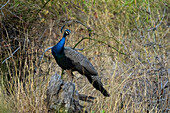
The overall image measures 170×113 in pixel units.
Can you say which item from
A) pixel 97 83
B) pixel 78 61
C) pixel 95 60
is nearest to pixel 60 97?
pixel 97 83

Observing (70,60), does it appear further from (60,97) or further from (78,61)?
(60,97)

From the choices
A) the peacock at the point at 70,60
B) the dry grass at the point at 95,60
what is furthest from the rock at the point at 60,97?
the peacock at the point at 70,60

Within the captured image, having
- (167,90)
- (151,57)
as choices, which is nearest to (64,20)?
(151,57)

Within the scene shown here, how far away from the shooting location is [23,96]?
130 inches

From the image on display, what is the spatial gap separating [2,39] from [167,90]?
280 centimetres

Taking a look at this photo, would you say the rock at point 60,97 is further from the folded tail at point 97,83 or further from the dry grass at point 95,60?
the folded tail at point 97,83

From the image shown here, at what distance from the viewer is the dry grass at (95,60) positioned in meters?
3.53

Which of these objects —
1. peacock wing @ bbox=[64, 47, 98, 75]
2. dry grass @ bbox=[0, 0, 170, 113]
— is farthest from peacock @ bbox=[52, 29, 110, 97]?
dry grass @ bbox=[0, 0, 170, 113]

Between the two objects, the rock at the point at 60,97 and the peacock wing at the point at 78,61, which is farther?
the peacock wing at the point at 78,61

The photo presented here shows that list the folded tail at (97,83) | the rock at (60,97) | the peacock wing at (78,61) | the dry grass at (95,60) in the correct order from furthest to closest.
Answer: the peacock wing at (78,61) < the folded tail at (97,83) < the dry grass at (95,60) < the rock at (60,97)

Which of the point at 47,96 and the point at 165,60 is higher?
the point at 165,60

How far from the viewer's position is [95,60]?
5.03 meters

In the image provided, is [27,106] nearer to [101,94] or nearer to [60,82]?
[60,82]

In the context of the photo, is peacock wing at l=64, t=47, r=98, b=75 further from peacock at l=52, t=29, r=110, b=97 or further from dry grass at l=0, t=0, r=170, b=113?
dry grass at l=0, t=0, r=170, b=113
